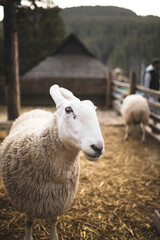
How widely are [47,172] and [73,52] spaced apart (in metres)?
12.9

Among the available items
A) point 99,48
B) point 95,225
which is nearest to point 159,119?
point 95,225

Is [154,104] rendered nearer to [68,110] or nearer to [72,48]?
[68,110]

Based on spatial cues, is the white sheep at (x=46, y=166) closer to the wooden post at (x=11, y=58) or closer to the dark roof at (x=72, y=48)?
the wooden post at (x=11, y=58)

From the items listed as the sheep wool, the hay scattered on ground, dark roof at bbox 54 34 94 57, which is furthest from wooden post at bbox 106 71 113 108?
the sheep wool

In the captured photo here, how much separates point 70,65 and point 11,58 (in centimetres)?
803

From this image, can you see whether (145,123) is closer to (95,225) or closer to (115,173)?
(115,173)

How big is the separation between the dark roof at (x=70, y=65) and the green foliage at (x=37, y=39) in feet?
26.7

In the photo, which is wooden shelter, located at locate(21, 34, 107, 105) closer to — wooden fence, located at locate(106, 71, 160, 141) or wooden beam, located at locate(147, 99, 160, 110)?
wooden fence, located at locate(106, 71, 160, 141)

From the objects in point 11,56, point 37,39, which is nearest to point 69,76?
point 11,56

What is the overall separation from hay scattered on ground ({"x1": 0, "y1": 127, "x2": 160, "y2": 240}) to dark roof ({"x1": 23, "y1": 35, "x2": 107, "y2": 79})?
8.50 m

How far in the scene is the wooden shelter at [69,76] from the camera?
31.7 feet

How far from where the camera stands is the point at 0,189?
114 inches

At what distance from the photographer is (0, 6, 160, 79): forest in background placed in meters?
19.3

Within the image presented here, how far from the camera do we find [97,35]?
64.6 m
